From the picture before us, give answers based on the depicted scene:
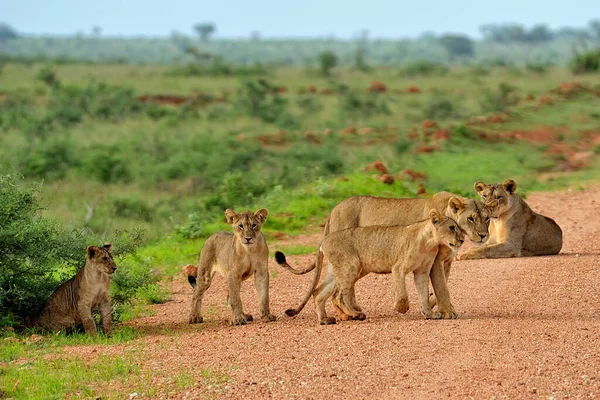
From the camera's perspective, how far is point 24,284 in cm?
1109

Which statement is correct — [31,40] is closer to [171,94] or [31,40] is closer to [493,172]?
[171,94]

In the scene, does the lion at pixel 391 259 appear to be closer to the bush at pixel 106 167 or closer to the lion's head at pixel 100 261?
the lion's head at pixel 100 261

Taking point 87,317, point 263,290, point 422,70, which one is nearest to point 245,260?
point 263,290

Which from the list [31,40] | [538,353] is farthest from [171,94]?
[31,40]

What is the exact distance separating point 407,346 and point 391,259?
131 cm

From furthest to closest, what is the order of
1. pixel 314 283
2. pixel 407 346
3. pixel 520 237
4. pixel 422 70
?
pixel 422 70
pixel 520 237
pixel 314 283
pixel 407 346

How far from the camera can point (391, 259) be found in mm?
9984

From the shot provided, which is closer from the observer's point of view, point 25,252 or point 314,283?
point 314,283

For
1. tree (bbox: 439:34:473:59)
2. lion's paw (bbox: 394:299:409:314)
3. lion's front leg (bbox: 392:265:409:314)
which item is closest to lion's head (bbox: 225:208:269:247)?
lion's front leg (bbox: 392:265:409:314)

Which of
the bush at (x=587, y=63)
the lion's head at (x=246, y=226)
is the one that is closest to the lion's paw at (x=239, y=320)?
the lion's head at (x=246, y=226)

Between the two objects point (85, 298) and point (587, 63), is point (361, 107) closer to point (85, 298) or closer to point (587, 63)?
point (587, 63)

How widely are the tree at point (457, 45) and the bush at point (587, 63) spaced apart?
69.3 m

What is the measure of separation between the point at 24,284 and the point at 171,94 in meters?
34.2

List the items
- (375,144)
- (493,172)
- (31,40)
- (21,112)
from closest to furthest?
(493,172)
(375,144)
(21,112)
(31,40)
